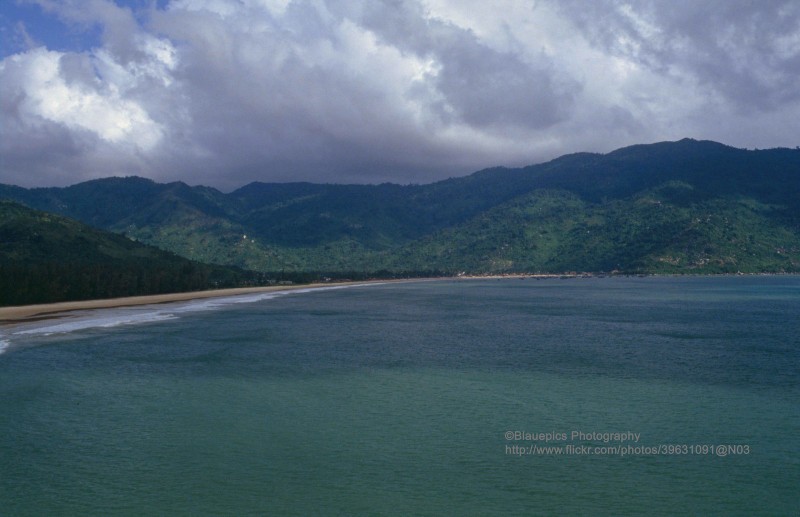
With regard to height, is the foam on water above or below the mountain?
below

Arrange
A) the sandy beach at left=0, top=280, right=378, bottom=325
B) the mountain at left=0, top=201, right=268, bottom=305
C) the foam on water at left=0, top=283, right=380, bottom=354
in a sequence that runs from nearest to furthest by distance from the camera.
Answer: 1. the foam on water at left=0, top=283, right=380, bottom=354
2. the sandy beach at left=0, top=280, right=378, bottom=325
3. the mountain at left=0, top=201, right=268, bottom=305

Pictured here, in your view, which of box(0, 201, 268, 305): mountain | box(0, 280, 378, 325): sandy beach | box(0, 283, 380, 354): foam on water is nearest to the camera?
box(0, 283, 380, 354): foam on water

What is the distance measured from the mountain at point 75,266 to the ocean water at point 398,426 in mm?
45255

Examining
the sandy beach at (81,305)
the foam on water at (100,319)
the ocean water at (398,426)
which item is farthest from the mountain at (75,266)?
the ocean water at (398,426)

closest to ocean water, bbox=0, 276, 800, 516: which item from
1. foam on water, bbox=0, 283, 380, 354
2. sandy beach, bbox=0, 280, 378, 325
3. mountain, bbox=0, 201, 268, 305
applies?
foam on water, bbox=0, 283, 380, 354

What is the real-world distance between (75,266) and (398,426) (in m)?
114

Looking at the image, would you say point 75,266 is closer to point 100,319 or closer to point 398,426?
point 100,319

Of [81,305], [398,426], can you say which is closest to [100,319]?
[81,305]

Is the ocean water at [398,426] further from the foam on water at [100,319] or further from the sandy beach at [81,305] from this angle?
the sandy beach at [81,305]

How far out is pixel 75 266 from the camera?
125m

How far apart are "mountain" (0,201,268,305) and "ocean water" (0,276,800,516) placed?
45255mm

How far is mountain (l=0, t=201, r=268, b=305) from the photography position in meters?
104

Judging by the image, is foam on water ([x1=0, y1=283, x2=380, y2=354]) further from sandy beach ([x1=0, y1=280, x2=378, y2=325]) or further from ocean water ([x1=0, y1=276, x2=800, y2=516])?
sandy beach ([x1=0, y1=280, x2=378, y2=325])

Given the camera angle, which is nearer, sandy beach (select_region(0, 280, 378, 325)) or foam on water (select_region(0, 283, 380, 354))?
foam on water (select_region(0, 283, 380, 354))
